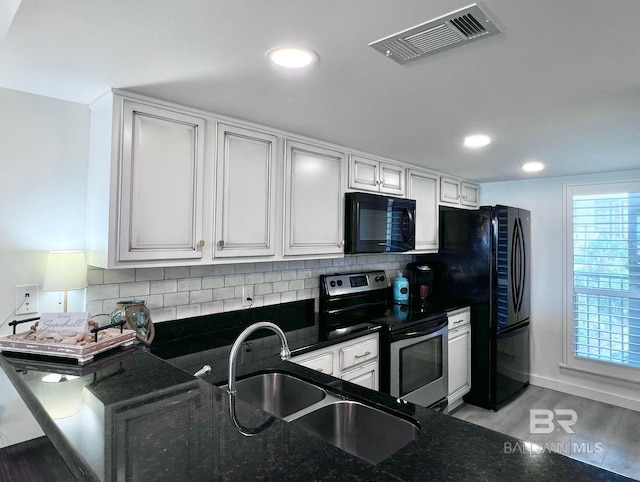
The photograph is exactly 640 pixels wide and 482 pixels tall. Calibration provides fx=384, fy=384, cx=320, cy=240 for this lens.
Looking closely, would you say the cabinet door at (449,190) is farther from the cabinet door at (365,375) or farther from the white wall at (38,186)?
the white wall at (38,186)

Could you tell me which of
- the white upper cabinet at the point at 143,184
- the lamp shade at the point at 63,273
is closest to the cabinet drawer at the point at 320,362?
the white upper cabinet at the point at 143,184

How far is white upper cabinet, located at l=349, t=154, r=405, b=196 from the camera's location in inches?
111

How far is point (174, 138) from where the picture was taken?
1867 mm

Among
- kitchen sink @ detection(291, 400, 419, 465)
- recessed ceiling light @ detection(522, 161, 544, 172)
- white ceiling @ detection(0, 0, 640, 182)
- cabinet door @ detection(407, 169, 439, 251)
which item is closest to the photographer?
white ceiling @ detection(0, 0, 640, 182)

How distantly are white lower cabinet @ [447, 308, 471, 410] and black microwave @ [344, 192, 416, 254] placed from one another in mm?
766

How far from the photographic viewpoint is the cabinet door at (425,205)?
340 centimetres

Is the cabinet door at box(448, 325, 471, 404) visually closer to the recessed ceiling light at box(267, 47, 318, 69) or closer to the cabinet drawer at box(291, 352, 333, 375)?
the cabinet drawer at box(291, 352, 333, 375)

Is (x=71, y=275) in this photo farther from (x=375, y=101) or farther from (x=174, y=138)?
(x=375, y=101)

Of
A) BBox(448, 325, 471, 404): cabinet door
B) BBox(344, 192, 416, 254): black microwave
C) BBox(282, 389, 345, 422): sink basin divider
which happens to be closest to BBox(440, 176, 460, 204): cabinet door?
BBox(344, 192, 416, 254): black microwave

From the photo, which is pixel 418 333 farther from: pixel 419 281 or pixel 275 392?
pixel 275 392

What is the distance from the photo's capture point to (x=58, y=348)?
1484mm

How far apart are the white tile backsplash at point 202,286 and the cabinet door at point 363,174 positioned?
66 centimetres

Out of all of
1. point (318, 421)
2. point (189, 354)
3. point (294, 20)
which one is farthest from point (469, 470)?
point (189, 354)

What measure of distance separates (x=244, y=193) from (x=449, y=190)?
8.02 feet
